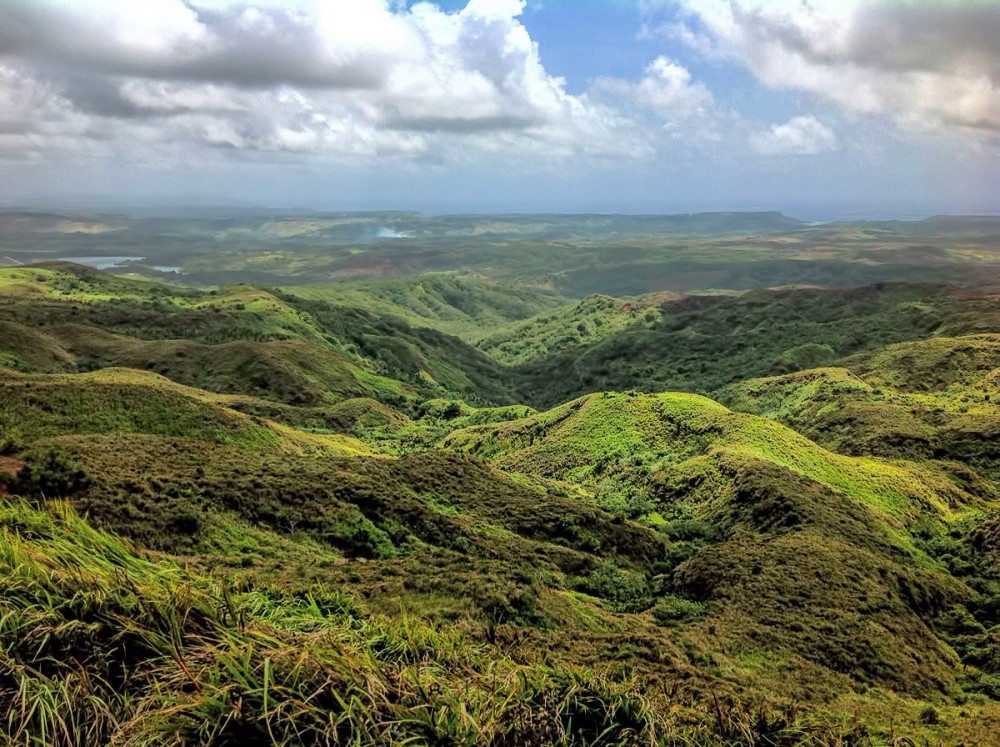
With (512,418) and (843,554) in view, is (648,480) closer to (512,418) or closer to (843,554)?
(843,554)

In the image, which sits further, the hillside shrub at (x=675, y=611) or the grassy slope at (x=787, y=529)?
the hillside shrub at (x=675, y=611)

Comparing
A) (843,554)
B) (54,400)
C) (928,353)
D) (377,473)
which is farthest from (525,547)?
(928,353)

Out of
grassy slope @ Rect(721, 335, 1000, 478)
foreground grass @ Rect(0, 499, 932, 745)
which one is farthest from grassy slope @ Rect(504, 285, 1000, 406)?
foreground grass @ Rect(0, 499, 932, 745)

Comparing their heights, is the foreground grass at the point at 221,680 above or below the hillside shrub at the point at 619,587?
above

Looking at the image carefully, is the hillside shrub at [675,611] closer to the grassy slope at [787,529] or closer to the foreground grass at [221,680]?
the grassy slope at [787,529]

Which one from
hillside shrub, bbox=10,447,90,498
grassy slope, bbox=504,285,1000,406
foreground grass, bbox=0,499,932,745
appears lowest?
grassy slope, bbox=504,285,1000,406

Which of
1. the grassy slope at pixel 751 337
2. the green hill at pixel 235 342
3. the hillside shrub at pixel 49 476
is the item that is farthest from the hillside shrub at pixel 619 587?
the grassy slope at pixel 751 337

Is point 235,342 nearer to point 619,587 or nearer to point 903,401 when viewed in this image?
point 619,587

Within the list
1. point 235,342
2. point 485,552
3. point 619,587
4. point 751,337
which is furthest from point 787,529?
point 751,337

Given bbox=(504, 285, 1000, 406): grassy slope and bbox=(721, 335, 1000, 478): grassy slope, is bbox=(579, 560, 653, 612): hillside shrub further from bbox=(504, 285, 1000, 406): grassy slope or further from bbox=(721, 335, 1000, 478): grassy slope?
bbox=(504, 285, 1000, 406): grassy slope
